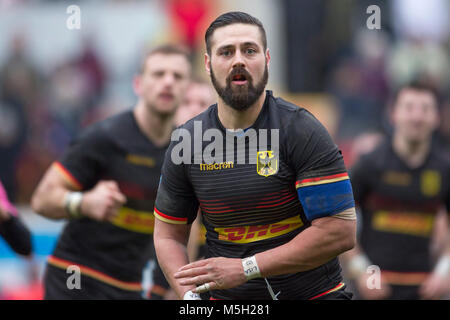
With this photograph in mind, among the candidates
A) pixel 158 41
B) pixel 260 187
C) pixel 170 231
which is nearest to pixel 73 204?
pixel 170 231

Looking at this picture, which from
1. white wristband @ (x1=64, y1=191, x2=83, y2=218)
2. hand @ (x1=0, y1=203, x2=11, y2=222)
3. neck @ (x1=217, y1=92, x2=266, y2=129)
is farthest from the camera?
white wristband @ (x1=64, y1=191, x2=83, y2=218)

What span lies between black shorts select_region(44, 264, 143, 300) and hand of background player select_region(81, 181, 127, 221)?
2.13 feet

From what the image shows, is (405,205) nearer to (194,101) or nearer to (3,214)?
(194,101)

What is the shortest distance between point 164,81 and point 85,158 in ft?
2.93

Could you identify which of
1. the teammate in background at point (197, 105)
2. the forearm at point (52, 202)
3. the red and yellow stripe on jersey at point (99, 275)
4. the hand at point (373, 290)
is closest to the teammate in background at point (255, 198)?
the forearm at point (52, 202)

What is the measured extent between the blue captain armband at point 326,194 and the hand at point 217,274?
495 millimetres

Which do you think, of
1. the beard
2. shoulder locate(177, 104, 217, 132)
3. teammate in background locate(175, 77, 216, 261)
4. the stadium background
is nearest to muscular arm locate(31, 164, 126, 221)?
shoulder locate(177, 104, 217, 132)

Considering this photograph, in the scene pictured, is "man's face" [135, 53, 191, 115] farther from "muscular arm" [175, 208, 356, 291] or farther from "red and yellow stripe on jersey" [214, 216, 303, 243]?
"muscular arm" [175, 208, 356, 291]

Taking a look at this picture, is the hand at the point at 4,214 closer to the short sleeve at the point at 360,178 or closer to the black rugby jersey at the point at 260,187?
the black rugby jersey at the point at 260,187

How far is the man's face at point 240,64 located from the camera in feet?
14.0

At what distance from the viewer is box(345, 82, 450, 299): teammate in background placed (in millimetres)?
7289

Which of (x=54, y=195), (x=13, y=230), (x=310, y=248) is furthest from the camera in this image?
(x=54, y=195)

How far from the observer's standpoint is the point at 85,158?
5891mm

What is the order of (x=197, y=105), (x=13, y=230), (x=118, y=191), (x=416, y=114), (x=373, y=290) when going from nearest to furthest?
1. (x=13, y=230)
2. (x=118, y=191)
3. (x=197, y=105)
4. (x=373, y=290)
5. (x=416, y=114)
